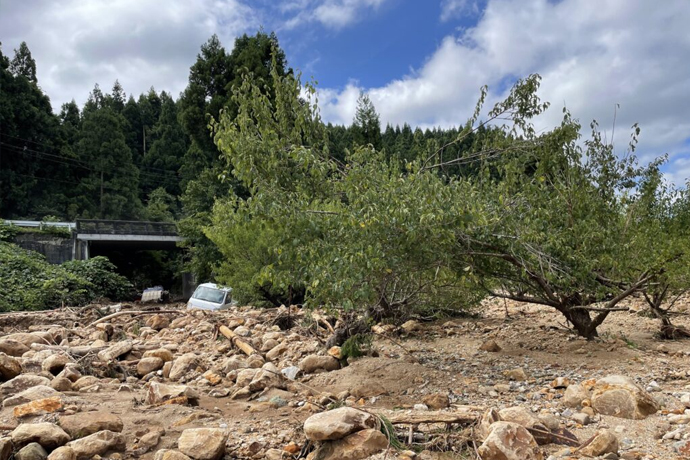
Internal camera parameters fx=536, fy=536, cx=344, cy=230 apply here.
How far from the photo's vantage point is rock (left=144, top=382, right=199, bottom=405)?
5730 millimetres

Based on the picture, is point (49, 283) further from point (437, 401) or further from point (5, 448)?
point (437, 401)

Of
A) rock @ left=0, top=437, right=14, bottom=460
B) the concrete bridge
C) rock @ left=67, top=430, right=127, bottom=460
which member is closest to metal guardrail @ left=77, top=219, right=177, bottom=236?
the concrete bridge

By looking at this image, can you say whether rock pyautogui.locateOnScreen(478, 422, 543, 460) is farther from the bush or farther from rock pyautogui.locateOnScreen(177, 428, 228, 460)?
the bush

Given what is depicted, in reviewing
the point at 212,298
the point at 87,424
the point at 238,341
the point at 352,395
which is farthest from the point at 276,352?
the point at 212,298

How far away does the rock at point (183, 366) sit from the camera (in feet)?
24.8

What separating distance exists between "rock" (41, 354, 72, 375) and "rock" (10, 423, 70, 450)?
123 inches

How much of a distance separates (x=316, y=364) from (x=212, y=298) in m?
10.3

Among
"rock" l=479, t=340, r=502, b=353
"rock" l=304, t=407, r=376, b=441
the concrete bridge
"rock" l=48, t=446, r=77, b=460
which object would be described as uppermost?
the concrete bridge

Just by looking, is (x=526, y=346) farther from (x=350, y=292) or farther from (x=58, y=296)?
(x=58, y=296)

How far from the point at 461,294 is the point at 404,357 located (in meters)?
1.59

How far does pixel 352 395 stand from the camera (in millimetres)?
5906

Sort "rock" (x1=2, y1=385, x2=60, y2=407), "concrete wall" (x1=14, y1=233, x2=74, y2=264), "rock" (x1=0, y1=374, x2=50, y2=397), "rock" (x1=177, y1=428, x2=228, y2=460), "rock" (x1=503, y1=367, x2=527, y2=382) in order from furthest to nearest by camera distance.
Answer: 1. "concrete wall" (x1=14, y1=233, x2=74, y2=264)
2. "rock" (x1=503, y1=367, x2=527, y2=382)
3. "rock" (x1=0, y1=374, x2=50, y2=397)
4. "rock" (x1=2, y1=385, x2=60, y2=407)
5. "rock" (x1=177, y1=428, x2=228, y2=460)

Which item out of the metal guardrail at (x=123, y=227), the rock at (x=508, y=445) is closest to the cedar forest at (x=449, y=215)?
the rock at (x=508, y=445)

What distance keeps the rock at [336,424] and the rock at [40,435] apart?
81.4 inches
